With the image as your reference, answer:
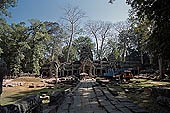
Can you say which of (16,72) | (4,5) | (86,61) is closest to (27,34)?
(16,72)

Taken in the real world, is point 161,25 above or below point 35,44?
below

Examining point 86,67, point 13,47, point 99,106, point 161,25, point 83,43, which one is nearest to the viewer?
point 161,25

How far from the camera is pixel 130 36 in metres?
52.6

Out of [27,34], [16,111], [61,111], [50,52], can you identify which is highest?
[27,34]

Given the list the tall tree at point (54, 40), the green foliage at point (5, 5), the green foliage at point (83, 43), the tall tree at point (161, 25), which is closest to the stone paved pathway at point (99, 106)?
the tall tree at point (161, 25)

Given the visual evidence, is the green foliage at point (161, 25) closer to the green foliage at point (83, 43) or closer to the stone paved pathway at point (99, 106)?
the stone paved pathway at point (99, 106)

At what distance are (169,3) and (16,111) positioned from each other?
5536 mm

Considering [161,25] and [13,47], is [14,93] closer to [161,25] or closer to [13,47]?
[161,25]

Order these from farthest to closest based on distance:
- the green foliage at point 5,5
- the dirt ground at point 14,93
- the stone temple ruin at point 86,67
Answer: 1. the stone temple ruin at point 86,67
2. the green foliage at point 5,5
3. the dirt ground at point 14,93

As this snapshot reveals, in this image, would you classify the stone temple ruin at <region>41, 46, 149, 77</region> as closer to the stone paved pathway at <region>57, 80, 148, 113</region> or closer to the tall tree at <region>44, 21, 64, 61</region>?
the tall tree at <region>44, 21, 64, 61</region>

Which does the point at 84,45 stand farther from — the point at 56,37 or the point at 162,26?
the point at 162,26

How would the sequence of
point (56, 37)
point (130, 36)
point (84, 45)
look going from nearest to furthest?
point (56, 37) < point (130, 36) < point (84, 45)

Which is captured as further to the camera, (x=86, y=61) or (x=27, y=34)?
(x=86, y=61)

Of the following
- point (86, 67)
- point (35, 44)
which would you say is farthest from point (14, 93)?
point (86, 67)
